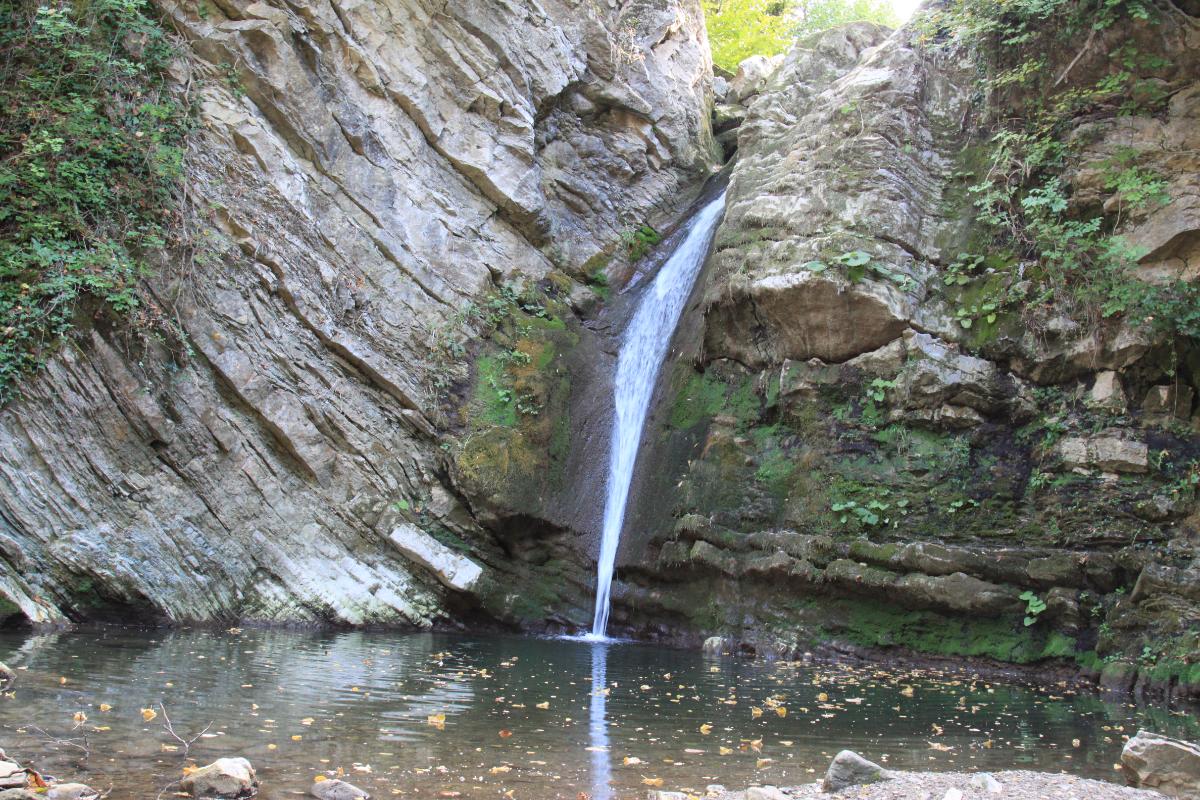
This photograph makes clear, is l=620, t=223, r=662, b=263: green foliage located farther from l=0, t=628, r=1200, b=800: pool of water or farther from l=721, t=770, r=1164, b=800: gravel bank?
l=721, t=770, r=1164, b=800: gravel bank

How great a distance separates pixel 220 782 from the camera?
3.48m

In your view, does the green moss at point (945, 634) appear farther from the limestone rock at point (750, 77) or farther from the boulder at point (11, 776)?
the limestone rock at point (750, 77)

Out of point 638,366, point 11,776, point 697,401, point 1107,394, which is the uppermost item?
point 638,366

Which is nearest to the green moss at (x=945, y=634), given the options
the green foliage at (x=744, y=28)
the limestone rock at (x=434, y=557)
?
the limestone rock at (x=434, y=557)

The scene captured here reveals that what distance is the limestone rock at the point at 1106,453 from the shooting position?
9336mm

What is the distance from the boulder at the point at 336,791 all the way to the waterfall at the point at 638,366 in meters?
8.25

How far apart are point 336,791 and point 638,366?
10.7 m

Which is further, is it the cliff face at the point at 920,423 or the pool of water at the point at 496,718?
the cliff face at the point at 920,423

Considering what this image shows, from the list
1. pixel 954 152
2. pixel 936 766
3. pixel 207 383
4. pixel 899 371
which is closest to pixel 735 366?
pixel 899 371

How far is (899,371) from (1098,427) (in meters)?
2.31

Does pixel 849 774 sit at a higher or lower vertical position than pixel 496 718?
higher

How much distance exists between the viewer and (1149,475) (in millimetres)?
9234

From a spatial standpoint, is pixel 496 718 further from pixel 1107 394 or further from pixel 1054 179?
pixel 1054 179

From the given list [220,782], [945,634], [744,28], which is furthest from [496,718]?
[744,28]
